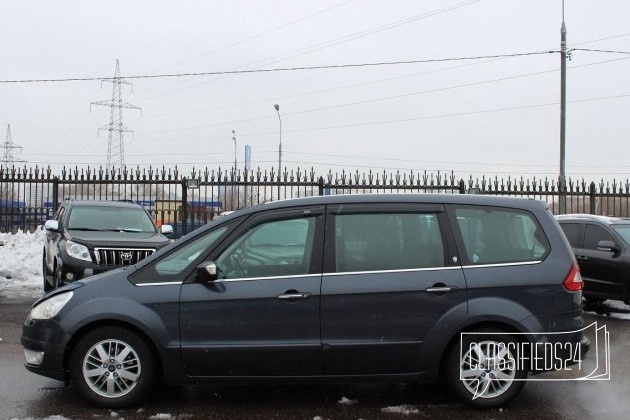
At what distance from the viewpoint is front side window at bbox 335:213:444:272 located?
513 cm

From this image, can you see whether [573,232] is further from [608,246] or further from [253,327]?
[253,327]

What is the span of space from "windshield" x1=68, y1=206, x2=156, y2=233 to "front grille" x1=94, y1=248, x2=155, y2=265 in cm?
121

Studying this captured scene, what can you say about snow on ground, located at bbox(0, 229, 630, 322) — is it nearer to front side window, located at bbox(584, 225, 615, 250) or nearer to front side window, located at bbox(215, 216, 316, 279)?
front side window, located at bbox(584, 225, 615, 250)

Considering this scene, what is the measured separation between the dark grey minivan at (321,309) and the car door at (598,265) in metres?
5.77

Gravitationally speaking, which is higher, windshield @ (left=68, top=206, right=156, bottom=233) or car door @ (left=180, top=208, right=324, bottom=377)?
windshield @ (left=68, top=206, right=156, bottom=233)

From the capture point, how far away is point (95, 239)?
33.7ft

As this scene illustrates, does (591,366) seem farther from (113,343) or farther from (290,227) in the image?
(113,343)

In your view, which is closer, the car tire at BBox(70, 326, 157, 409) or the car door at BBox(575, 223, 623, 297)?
the car tire at BBox(70, 326, 157, 409)

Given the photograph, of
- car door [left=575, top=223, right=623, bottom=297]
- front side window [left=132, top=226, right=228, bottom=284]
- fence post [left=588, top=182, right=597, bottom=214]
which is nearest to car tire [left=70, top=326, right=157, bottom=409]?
front side window [left=132, top=226, right=228, bottom=284]

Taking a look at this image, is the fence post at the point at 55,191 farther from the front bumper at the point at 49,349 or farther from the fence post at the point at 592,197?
the fence post at the point at 592,197

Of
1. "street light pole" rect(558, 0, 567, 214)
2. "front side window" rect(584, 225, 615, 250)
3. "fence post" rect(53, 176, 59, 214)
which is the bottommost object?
"front side window" rect(584, 225, 615, 250)

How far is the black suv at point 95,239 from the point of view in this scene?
995 cm

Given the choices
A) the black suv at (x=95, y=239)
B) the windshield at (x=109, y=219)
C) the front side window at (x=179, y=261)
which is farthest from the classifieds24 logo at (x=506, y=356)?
the windshield at (x=109, y=219)

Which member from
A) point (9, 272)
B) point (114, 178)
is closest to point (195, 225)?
point (114, 178)
